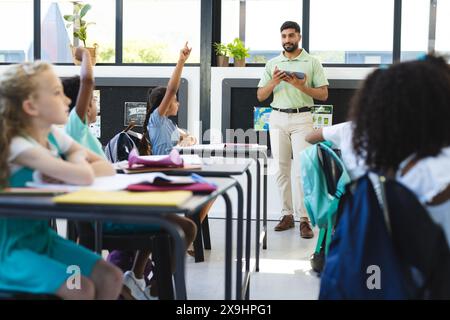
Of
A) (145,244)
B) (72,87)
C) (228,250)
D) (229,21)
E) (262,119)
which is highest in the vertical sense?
(229,21)

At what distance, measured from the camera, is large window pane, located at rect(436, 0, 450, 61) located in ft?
16.6

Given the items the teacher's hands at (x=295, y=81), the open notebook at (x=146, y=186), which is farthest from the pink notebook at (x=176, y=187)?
the teacher's hands at (x=295, y=81)

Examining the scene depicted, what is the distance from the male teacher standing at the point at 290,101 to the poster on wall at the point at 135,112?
1.12 m

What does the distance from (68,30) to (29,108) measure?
4228mm

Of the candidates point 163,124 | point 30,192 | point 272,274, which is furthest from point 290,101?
point 30,192

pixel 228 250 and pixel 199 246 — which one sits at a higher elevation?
pixel 228 250

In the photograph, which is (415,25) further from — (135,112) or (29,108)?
(29,108)

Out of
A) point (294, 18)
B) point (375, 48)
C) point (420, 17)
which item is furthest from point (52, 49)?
point (420, 17)

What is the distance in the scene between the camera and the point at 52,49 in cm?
562

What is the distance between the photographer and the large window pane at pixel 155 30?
5438 millimetres

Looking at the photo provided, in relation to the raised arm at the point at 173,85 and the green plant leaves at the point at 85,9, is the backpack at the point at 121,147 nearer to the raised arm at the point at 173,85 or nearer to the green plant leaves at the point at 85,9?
the raised arm at the point at 173,85

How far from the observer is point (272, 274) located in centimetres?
313

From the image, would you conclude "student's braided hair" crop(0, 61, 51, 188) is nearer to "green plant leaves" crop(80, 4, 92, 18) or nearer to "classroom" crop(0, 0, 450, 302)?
"classroom" crop(0, 0, 450, 302)

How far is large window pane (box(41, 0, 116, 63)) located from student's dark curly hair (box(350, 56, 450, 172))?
14.6 feet
